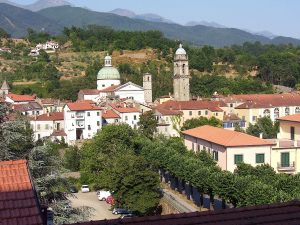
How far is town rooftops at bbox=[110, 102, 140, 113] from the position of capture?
64125mm

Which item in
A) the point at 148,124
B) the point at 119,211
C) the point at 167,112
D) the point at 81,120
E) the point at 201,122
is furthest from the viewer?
the point at 167,112

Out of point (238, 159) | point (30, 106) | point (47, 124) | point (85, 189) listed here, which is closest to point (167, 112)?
point (47, 124)

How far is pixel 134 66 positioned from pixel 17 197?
10613cm

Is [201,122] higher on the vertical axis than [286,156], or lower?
lower

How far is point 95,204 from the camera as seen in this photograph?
123ft

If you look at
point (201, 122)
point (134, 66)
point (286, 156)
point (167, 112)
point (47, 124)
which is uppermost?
point (134, 66)

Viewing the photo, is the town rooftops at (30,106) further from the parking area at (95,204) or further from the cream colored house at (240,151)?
the cream colored house at (240,151)

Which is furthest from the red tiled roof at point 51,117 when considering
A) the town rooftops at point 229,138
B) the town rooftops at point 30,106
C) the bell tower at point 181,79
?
the town rooftops at point 229,138

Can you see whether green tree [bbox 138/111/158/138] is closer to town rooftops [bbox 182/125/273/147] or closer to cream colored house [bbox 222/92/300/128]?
cream colored house [bbox 222/92/300/128]

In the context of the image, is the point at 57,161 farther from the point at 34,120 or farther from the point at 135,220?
→ the point at 34,120

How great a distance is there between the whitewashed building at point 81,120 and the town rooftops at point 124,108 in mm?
3098

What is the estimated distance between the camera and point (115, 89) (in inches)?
2820

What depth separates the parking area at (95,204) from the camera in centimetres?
3369

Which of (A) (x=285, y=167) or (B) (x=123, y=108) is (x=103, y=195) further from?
(B) (x=123, y=108)
